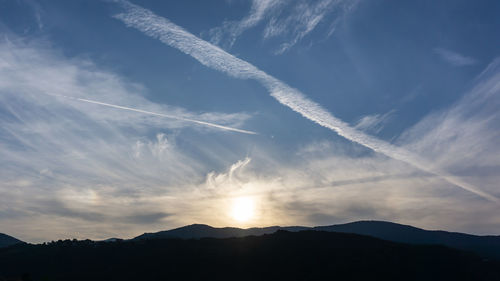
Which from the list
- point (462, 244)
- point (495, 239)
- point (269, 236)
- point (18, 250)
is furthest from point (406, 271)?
point (495, 239)

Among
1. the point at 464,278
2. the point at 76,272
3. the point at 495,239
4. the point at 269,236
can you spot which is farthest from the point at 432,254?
the point at 495,239

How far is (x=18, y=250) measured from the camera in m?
121

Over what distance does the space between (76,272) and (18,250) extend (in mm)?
44104

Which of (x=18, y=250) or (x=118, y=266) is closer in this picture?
(x=118, y=266)

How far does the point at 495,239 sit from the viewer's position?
197000 millimetres

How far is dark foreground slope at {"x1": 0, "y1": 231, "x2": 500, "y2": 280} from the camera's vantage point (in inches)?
3157

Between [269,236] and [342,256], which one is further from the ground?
[269,236]

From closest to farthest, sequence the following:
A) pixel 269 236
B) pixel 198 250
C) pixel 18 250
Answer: pixel 198 250 < pixel 269 236 < pixel 18 250

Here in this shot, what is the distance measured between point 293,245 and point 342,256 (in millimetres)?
15550

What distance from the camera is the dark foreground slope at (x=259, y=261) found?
80.2 meters

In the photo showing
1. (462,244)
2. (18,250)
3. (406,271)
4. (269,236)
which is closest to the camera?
(406,271)

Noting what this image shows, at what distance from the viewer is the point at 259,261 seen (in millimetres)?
90750

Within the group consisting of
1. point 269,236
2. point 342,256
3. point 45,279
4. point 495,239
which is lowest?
point 45,279

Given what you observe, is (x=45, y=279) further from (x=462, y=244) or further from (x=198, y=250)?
(x=462, y=244)
